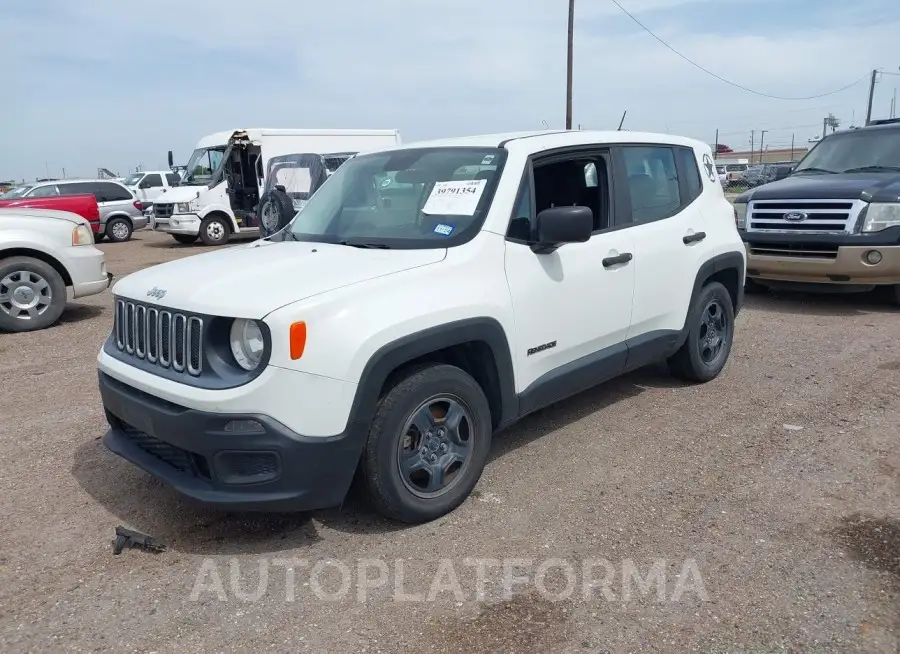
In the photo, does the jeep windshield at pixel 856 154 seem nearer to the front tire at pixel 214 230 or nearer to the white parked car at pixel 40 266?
the white parked car at pixel 40 266

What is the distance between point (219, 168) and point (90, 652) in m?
15.7

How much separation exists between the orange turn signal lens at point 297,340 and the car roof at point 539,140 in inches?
69.0

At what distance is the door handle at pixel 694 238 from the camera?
16.5ft

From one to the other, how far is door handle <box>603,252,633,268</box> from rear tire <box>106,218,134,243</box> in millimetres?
18611

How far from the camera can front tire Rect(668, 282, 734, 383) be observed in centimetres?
529

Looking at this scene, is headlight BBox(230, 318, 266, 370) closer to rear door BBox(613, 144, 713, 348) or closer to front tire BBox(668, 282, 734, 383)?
rear door BBox(613, 144, 713, 348)

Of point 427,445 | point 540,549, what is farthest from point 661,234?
point 540,549

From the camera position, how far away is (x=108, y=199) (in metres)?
19.9

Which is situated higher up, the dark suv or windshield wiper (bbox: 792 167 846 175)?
windshield wiper (bbox: 792 167 846 175)

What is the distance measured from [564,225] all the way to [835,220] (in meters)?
5.37

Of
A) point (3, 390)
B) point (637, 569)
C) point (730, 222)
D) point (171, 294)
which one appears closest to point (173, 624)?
point (171, 294)

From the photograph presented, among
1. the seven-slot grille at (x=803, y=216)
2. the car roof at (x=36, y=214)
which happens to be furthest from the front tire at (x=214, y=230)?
the seven-slot grille at (x=803, y=216)

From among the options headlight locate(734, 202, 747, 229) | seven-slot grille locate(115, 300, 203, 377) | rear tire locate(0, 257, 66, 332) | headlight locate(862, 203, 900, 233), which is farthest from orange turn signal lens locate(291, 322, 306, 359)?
headlight locate(734, 202, 747, 229)

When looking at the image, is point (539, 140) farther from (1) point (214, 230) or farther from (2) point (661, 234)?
(1) point (214, 230)
